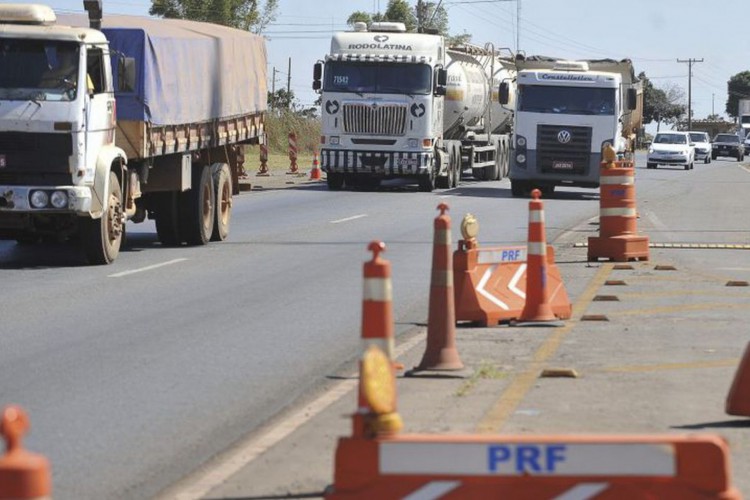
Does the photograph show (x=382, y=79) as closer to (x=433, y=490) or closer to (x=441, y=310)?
(x=441, y=310)

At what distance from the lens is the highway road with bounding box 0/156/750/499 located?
8695 mm

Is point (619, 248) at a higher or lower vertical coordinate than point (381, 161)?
lower

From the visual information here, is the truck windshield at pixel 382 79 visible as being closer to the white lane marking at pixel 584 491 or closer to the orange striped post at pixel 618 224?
the orange striped post at pixel 618 224

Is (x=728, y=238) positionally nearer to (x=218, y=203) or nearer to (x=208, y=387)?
(x=218, y=203)

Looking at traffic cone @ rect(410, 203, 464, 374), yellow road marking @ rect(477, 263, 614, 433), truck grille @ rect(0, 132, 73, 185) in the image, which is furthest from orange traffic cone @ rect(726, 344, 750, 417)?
truck grille @ rect(0, 132, 73, 185)

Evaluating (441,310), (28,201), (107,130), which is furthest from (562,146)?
(441,310)

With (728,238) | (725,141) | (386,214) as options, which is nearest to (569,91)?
(386,214)

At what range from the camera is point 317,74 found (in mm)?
39312

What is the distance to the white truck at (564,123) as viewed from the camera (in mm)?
38031

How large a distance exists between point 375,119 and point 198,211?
17605mm

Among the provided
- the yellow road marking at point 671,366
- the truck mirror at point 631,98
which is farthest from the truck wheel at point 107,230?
the truck mirror at point 631,98

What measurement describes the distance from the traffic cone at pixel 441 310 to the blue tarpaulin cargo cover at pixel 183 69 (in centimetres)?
978

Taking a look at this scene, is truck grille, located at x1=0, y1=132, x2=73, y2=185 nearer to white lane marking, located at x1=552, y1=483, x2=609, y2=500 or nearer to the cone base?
the cone base

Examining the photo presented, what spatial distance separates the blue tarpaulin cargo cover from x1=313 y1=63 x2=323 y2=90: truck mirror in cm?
1198
